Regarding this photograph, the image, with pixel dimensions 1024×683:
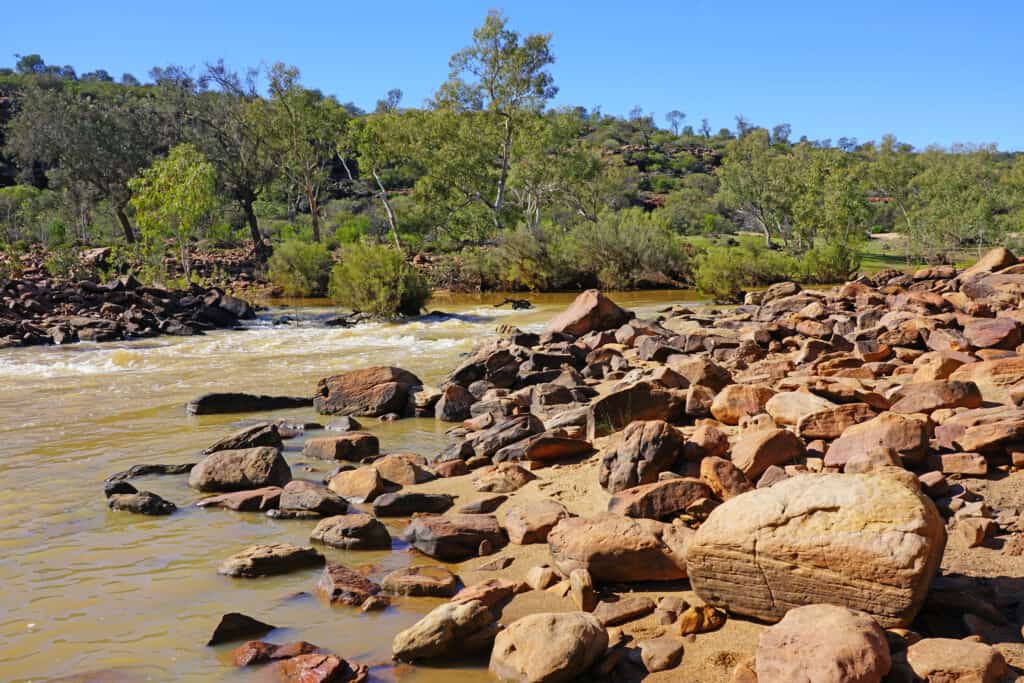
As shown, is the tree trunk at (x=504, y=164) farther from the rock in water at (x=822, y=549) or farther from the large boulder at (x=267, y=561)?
the rock in water at (x=822, y=549)

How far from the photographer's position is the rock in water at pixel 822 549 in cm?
341

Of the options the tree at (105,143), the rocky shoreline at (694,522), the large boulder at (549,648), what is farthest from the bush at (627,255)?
the large boulder at (549,648)

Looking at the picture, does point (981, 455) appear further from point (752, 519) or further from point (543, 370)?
point (543, 370)

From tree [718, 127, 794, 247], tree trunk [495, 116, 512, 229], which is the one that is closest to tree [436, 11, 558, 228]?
tree trunk [495, 116, 512, 229]

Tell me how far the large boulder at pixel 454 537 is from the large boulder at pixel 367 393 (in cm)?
475

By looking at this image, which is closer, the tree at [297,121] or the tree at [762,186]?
the tree at [297,121]

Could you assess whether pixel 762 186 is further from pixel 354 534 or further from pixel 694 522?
pixel 354 534

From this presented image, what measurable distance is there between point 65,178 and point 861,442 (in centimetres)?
5317

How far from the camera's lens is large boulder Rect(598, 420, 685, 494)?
5688mm

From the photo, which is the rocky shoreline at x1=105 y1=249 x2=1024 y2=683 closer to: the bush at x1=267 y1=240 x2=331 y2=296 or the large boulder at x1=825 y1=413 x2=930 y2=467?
the large boulder at x1=825 y1=413 x2=930 y2=467

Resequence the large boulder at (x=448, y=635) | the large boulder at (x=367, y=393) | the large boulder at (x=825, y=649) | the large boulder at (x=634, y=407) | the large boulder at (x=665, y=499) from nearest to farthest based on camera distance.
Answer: the large boulder at (x=825, y=649) < the large boulder at (x=448, y=635) < the large boulder at (x=665, y=499) < the large boulder at (x=634, y=407) < the large boulder at (x=367, y=393)

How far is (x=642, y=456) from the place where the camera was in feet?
18.9

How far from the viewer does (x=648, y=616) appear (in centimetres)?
406

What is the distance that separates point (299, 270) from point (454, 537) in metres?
31.7
